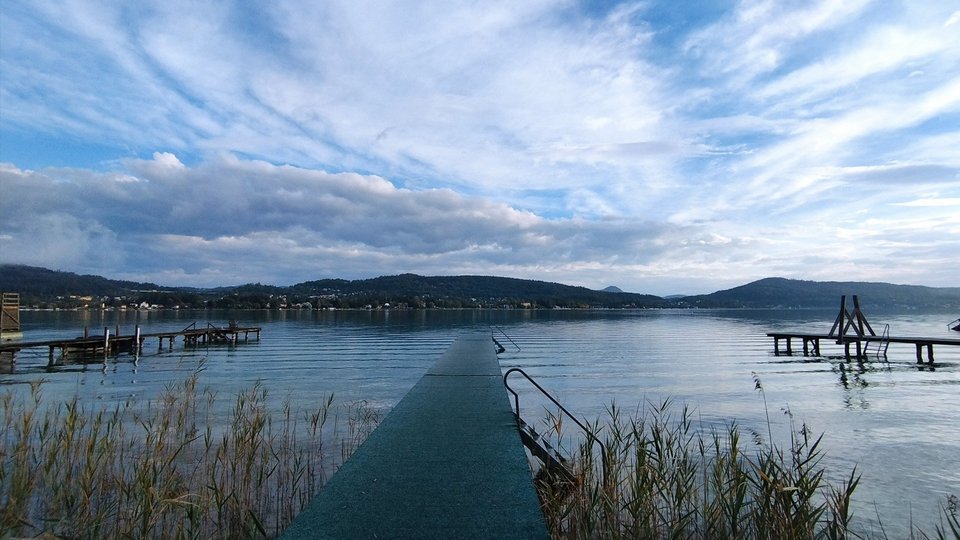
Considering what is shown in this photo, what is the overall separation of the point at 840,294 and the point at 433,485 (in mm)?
195089

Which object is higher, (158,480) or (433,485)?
(433,485)

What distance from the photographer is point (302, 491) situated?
8.22m

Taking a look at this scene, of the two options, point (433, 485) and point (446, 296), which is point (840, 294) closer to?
point (446, 296)

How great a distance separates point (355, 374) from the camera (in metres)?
23.4

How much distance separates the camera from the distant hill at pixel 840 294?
147 m

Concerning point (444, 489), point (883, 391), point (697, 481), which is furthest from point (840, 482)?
point (883, 391)

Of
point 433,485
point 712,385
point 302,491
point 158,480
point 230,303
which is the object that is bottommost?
point 712,385

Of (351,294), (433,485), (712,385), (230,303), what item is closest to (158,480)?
(433,485)

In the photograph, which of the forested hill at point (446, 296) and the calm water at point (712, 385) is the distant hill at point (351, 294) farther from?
the calm water at point (712, 385)

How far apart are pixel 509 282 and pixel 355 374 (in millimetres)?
173349

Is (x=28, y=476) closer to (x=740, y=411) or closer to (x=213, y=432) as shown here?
(x=213, y=432)

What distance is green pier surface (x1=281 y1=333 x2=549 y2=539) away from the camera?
199 inches

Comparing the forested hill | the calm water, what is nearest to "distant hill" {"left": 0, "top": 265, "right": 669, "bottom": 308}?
the forested hill

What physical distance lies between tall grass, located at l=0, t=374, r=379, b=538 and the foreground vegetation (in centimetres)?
3
